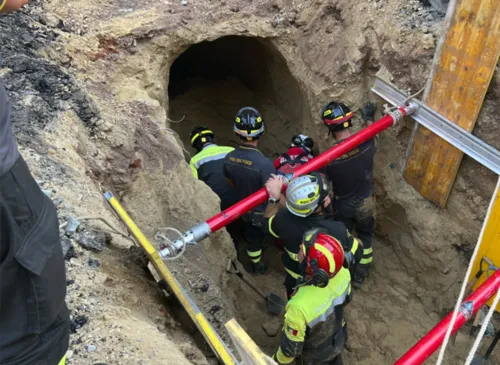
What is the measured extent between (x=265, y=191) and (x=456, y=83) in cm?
220

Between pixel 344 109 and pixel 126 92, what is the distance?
2.54 metres

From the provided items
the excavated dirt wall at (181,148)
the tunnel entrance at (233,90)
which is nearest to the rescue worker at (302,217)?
the excavated dirt wall at (181,148)

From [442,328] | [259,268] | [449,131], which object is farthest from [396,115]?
[259,268]

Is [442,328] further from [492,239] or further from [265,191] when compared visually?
[265,191]

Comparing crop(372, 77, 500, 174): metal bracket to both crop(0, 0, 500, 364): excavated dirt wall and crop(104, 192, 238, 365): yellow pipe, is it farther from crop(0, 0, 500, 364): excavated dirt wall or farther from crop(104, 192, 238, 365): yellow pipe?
crop(104, 192, 238, 365): yellow pipe

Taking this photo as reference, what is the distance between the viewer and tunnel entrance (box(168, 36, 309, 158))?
729 centimetres

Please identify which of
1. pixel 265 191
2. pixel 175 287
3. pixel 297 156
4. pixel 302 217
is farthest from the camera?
pixel 297 156

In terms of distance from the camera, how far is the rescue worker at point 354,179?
5293 millimetres

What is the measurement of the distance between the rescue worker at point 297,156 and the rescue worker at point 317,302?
7.43 ft

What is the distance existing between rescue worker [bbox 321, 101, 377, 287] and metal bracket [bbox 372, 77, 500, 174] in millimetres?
421

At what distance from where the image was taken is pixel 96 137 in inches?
190

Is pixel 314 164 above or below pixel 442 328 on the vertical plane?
above

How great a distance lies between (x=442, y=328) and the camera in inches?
140

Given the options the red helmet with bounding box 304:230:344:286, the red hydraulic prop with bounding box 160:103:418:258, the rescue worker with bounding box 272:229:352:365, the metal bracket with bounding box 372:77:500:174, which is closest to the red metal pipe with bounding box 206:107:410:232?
the red hydraulic prop with bounding box 160:103:418:258
